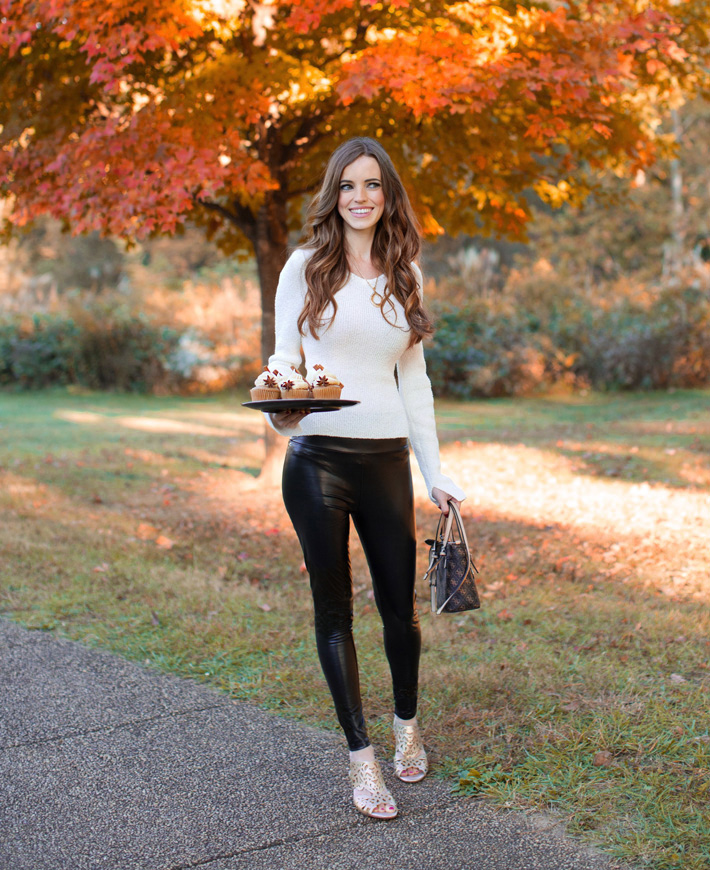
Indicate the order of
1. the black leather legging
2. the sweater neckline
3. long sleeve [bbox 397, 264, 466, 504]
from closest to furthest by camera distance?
the black leather legging → the sweater neckline → long sleeve [bbox 397, 264, 466, 504]

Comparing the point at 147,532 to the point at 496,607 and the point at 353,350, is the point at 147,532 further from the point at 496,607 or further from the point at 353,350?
the point at 353,350

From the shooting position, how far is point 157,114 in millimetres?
6121

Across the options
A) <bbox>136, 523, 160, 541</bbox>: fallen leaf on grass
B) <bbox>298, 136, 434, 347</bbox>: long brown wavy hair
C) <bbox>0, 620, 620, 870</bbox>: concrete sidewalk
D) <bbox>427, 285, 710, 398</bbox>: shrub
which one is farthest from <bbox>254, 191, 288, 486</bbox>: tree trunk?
<bbox>427, 285, 710, 398</bbox>: shrub

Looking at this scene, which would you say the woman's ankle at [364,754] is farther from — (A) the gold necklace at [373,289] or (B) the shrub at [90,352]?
(B) the shrub at [90,352]

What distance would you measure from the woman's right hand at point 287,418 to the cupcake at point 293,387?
61 millimetres

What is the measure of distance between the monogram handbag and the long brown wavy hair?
2.12ft

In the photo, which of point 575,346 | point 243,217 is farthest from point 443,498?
point 575,346

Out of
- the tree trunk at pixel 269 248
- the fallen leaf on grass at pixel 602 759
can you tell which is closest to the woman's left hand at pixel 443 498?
the fallen leaf on grass at pixel 602 759

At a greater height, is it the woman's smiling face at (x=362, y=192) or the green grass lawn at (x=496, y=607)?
the woman's smiling face at (x=362, y=192)

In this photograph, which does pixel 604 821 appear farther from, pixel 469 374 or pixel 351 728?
pixel 469 374

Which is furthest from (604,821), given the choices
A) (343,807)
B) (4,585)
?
(4,585)

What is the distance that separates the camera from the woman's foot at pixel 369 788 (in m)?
2.72

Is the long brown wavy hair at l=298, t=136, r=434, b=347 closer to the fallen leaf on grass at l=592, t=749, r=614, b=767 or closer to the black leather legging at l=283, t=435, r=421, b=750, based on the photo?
the black leather legging at l=283, t=435, r=421, b=750

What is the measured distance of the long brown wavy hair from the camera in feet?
8.94
